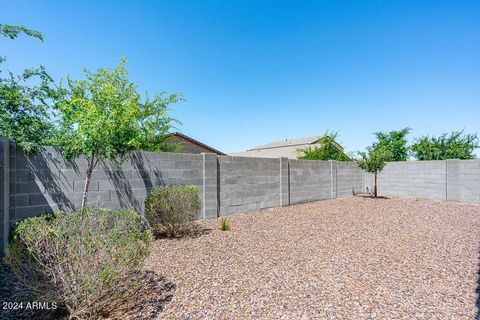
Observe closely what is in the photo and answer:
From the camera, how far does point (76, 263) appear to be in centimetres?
225

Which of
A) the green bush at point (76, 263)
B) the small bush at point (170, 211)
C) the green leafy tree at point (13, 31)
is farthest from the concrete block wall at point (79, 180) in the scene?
the green leafy tree at point (13, 31)

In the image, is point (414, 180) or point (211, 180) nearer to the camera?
point (211, 180)

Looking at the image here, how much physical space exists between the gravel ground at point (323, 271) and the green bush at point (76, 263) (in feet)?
2.17

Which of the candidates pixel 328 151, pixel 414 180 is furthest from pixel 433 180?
pixel 328 151

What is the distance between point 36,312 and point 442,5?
11.5 meters

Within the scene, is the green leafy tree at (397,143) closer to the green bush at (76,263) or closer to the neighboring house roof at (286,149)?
the neighboring house roof at (286,149)

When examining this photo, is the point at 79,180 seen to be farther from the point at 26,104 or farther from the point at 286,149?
the point at 286,149

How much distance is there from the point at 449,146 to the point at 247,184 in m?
18.3

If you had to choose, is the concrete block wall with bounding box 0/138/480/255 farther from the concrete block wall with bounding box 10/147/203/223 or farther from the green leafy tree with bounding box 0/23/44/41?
the green leafy tree with bounding box 0/23/44/41

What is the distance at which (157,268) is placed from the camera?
3783 mm

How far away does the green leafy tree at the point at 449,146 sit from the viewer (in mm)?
17750

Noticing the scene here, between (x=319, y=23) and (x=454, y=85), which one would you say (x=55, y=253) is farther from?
(x=454, y=85)

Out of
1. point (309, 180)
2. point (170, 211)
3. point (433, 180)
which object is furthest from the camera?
point (433, 180)

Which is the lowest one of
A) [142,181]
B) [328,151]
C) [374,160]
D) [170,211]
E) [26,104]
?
[170,211]
